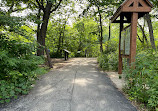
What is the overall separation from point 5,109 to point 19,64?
1272 mm

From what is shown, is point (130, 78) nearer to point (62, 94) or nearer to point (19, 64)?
point (62, 94)

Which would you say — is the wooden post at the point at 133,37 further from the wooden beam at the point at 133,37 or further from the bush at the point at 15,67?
the bush at the point at 15,67

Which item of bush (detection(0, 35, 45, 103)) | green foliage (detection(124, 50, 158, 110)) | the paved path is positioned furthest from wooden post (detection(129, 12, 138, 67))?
bush (detection(0, 35, 45, 103))

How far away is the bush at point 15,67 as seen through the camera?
12.1 ft

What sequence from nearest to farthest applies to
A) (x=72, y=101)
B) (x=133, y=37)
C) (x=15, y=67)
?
(x=72, y=101) < (x=15, y=67) < (x=133, y=37)

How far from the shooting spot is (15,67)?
414 cm

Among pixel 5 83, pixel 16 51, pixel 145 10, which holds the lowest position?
pixel 5 83

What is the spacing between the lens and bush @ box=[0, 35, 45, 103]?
3684mm

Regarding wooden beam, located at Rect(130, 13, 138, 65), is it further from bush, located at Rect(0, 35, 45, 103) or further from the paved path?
bush, located at Rect(0, 35, 45, 103)

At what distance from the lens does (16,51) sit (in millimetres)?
4410

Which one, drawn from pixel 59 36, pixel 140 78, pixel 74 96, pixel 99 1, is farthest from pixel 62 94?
pixel 59 36

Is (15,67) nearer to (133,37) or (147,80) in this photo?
(147,80)

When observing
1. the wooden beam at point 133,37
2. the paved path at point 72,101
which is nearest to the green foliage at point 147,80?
the paved path at point 72,101

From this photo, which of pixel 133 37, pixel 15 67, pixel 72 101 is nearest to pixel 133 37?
pixel 133 37
